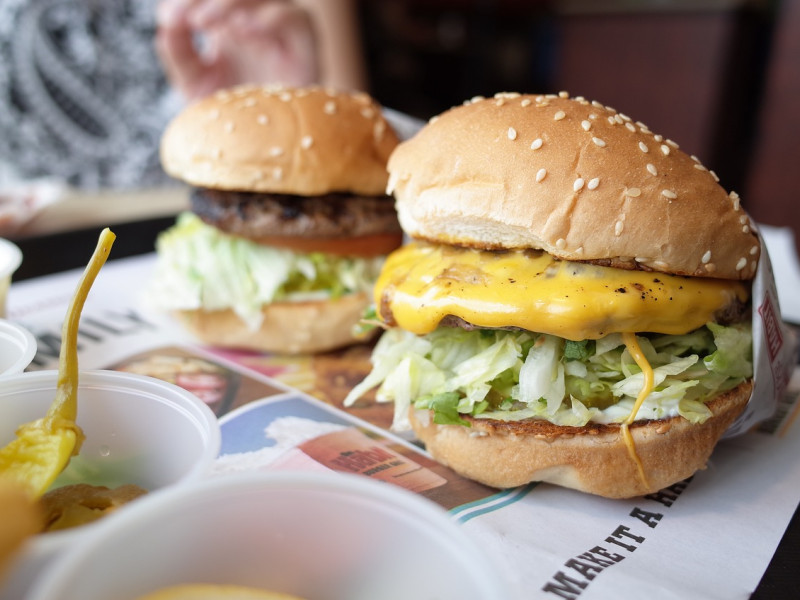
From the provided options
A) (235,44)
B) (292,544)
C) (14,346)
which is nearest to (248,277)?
(14,346)

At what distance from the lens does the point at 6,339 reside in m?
1.28

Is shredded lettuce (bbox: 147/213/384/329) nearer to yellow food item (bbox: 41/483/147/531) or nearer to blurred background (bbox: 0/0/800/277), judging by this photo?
blurred background (bbox: 0/0/800/277)

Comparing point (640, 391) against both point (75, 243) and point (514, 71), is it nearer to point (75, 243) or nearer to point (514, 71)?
point (75, 243)

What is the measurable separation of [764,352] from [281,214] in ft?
4.68

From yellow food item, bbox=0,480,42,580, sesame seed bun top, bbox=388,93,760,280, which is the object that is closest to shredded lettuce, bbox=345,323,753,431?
sesame seed bun top, bbox=388,93,760,280

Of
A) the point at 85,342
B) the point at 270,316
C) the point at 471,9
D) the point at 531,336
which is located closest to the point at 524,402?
the point at 531,336

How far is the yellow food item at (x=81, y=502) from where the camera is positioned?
2.89 feet

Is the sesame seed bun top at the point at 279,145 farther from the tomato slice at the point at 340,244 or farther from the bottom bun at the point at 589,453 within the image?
the bottom bun at the point at 589,453

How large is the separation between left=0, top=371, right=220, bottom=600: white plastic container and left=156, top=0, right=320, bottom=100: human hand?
8.32 feet

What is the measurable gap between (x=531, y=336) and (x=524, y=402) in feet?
0.49

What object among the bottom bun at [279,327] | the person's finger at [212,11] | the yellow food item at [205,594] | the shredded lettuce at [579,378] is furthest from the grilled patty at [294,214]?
the yellow food item at [205,594]

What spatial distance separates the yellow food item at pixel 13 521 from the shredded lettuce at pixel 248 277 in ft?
4.72

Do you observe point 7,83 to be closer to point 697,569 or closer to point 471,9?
point 697,569

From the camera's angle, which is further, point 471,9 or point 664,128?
point 471,9
